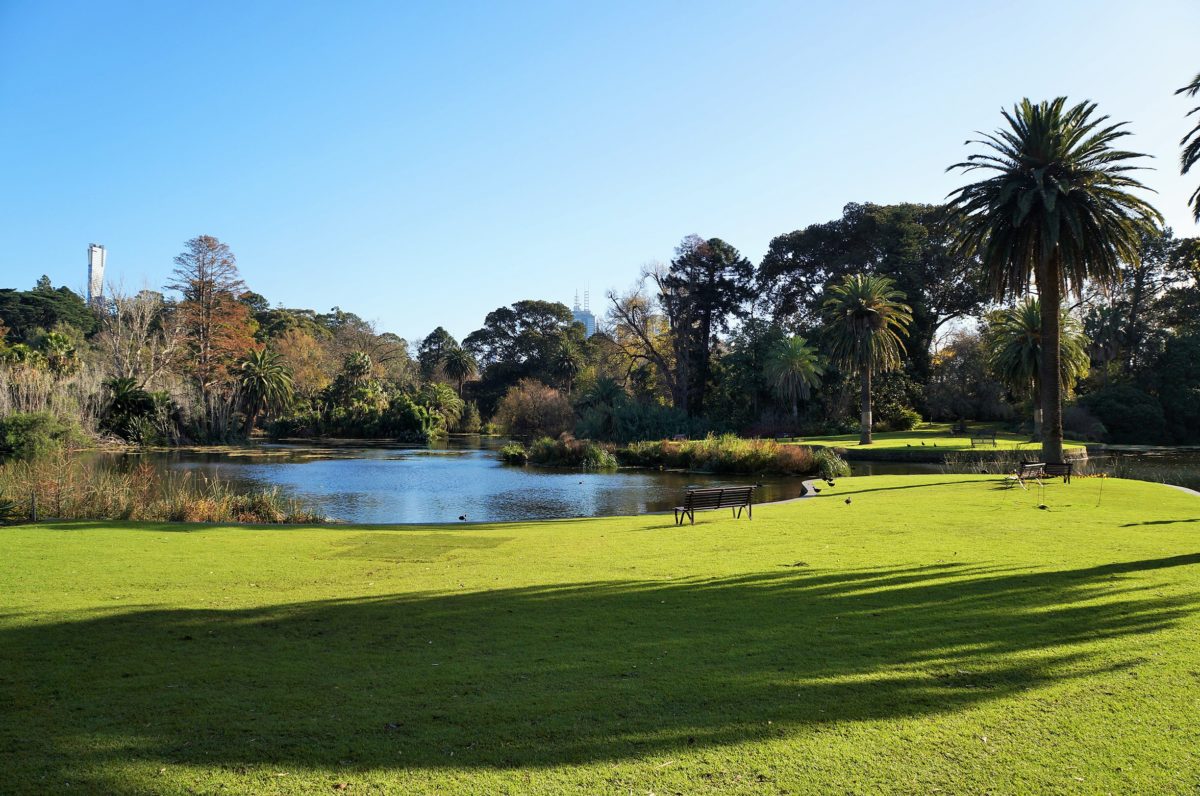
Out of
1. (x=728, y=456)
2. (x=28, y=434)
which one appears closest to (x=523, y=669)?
(x=728, y=456)

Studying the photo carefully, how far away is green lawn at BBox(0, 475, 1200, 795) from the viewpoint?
4.55 meters

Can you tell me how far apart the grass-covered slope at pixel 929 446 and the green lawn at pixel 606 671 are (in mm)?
29819

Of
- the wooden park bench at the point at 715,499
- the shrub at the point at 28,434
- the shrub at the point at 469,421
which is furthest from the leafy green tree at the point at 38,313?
the wooden park bench at the point at 715,499

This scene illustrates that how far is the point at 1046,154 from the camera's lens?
27.4m

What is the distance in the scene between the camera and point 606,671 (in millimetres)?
6348

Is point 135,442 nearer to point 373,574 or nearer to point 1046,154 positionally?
point 373,574

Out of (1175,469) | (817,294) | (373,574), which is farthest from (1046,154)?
(817,294)

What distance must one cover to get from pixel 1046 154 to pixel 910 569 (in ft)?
75.7

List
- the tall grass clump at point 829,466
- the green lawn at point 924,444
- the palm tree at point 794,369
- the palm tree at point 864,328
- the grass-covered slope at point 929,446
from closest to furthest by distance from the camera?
the tall grass clump at point 829,466, the grass-covered slope at point 929,446, the green lawn at point 924,444, the palm tree at point 864,328, the palm tree at point 794,369

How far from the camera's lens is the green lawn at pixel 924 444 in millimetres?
41500

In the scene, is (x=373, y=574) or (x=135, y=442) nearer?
(x=373, y=574)

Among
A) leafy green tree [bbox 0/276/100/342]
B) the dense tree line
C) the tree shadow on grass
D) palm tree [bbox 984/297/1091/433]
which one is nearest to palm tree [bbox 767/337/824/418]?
the dense tree line

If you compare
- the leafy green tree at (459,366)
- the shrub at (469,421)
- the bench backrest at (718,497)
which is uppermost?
the leafy green tree at (459,366)

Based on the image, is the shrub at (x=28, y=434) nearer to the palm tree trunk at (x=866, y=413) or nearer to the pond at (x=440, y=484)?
the pond at (x=440, y=484)
